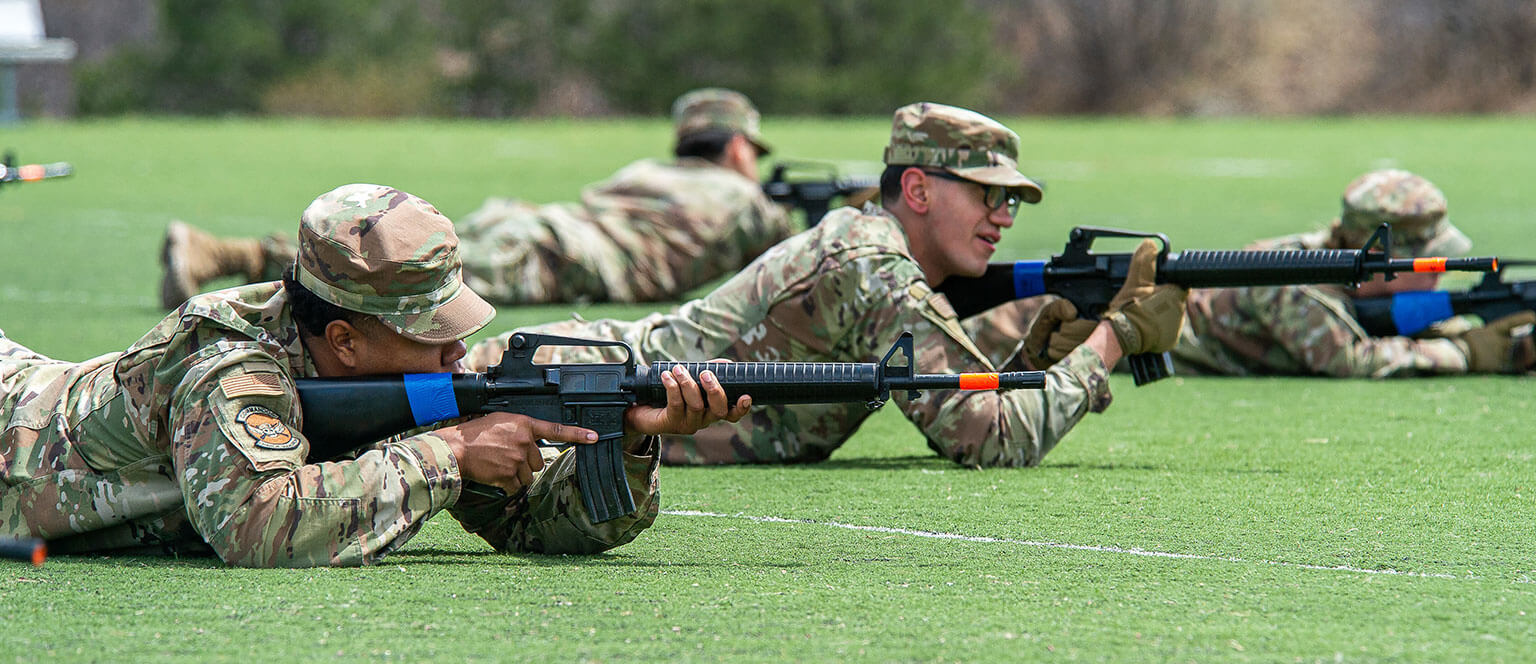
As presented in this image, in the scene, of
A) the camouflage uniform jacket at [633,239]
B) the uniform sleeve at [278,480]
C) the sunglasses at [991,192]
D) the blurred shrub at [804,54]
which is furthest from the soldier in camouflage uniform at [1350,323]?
the blurred shrub at [804,54]

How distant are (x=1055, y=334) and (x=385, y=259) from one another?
103 inches

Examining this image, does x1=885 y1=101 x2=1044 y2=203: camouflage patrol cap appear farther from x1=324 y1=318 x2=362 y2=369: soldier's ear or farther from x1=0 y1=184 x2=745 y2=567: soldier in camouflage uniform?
x1=324 y1=318 x2=362 y2=369: soldier's ear

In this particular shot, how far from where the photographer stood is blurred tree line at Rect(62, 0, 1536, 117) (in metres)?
36.0

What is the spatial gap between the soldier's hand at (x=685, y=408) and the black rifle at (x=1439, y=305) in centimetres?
436

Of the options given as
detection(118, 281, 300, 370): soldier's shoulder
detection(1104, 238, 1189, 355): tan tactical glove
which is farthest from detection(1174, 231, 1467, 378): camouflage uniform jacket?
detection(118, 281, 300, 370): soldier's shoulder

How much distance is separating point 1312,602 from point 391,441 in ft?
6.21

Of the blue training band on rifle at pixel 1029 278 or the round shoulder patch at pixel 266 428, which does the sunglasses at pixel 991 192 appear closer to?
the blue training band on rifle at pixel 1029 278

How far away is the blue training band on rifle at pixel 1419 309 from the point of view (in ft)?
24.1

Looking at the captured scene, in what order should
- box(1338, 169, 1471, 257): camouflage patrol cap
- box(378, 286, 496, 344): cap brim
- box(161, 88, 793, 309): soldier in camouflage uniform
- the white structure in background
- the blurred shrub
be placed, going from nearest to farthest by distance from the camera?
box(378, 286, 496, 344): cap brim, box(1338, 169, 1471, 257): camouflage patrol cap, box(161, 88, 793, 309): soldier in camouflage uniform, the white structure in background, the blurred shrub

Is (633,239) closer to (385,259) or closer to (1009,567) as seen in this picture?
(1009,567)

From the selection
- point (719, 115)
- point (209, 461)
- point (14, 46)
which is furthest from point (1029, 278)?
point (14, 46)

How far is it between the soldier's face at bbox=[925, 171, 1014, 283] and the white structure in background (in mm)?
20096

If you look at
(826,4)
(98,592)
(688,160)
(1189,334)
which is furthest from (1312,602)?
(826,4)

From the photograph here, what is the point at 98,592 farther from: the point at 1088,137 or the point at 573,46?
the point at 573,46
